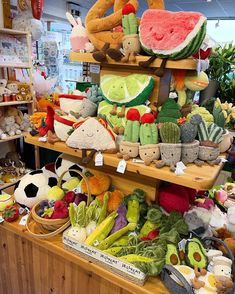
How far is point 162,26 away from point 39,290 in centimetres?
138

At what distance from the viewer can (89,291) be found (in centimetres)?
113

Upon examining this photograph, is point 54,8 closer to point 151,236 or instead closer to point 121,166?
point 121,166

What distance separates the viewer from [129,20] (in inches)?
40.8

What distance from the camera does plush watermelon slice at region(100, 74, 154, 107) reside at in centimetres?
107

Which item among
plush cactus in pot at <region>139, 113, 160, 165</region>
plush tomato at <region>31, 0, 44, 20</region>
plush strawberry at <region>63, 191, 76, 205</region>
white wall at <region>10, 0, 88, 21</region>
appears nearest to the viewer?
plush cactus in pot at <region>139, 113, 160, 165</region>

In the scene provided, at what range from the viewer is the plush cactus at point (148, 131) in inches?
37.8

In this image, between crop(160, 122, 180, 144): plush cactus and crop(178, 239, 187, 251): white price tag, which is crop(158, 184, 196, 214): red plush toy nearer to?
crop(178, 239, 187, 251): white price tag

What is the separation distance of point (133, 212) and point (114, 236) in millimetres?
141

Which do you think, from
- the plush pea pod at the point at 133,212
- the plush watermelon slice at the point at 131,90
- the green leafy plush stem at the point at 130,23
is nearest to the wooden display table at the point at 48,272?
the plush pea pod at the point at 133,212

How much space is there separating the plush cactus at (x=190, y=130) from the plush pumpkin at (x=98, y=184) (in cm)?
52

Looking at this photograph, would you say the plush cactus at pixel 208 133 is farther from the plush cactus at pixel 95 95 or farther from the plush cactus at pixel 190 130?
the plush cactus at pixel 95 95

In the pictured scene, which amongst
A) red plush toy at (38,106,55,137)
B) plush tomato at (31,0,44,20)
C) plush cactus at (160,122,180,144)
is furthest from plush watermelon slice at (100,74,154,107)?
plush tomato at (31,0,44,20)

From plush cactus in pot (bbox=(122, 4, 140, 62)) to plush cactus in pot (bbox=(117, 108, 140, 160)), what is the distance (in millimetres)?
247

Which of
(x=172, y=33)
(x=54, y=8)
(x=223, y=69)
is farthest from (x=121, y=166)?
(x=54, y=8)
